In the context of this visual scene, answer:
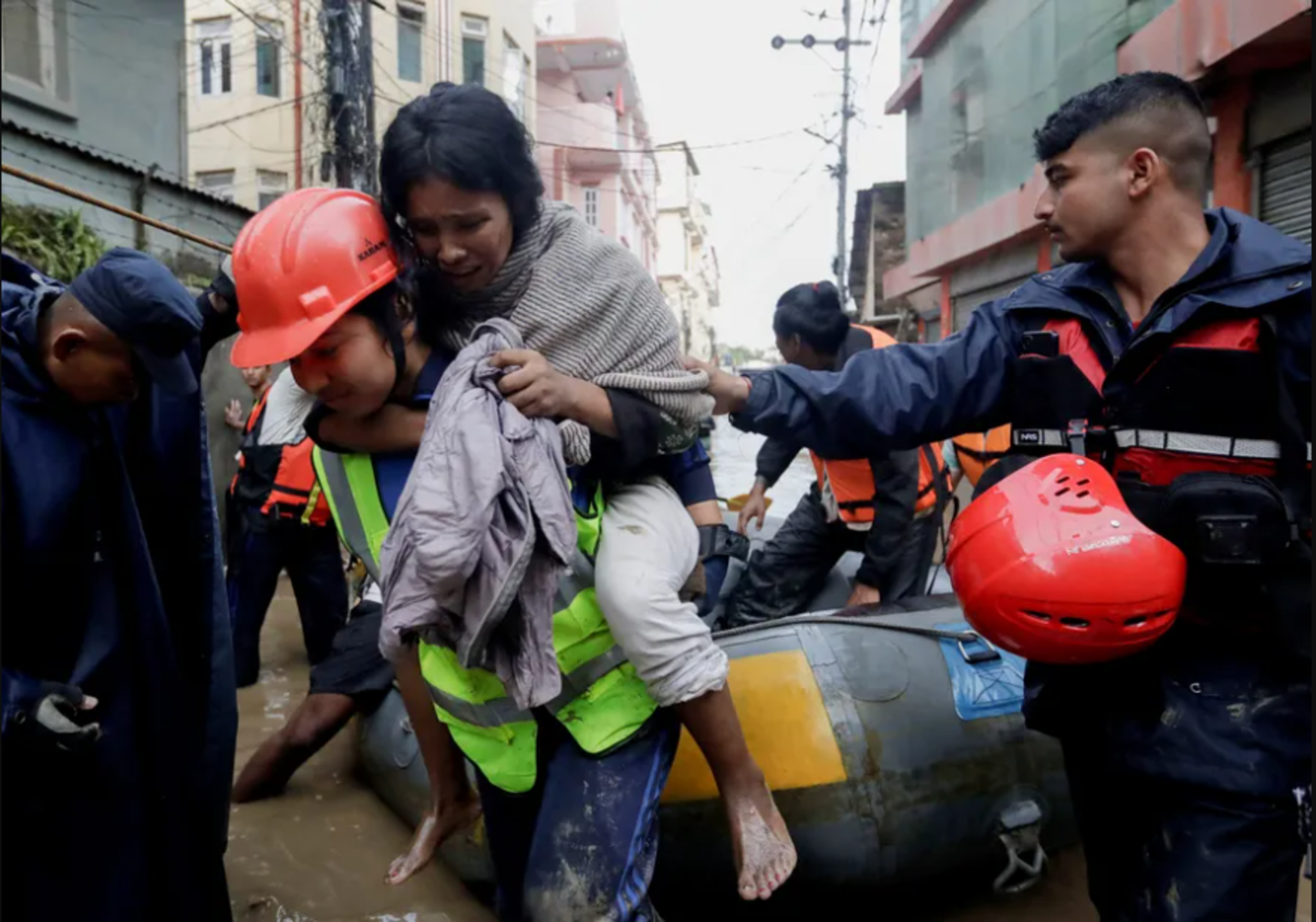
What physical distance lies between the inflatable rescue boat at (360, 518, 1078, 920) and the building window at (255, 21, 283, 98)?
57.9 ft

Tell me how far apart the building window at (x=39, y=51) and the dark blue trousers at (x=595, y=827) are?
344 inches

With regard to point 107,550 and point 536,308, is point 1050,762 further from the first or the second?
point 107,550

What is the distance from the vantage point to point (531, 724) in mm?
1854

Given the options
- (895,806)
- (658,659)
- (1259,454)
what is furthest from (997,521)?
(895,806)

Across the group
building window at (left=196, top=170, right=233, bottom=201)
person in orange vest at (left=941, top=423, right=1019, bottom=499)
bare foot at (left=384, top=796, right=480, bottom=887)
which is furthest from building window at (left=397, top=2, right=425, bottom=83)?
bare foot at (left=384, top=796, right=480, bottom=887)

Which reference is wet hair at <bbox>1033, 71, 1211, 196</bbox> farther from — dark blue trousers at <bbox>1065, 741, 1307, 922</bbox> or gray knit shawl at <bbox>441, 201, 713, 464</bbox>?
dark blue trousers at <bbox>1065, 741, 1307, 922</bbox>

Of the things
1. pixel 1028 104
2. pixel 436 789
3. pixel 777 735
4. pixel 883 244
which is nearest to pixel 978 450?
pixel 777 735

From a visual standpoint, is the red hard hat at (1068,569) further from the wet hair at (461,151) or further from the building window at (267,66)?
the building window at (267,66)

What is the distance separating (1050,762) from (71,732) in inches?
98.3

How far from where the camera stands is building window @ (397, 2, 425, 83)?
61.3ft

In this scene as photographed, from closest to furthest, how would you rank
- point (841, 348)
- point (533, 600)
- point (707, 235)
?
point (533, 600)
point (841, 348)
point (707, 235)

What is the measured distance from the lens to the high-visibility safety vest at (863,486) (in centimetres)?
407

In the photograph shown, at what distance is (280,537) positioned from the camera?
4.45 meters

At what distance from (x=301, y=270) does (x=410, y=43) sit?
19664 millimetres
